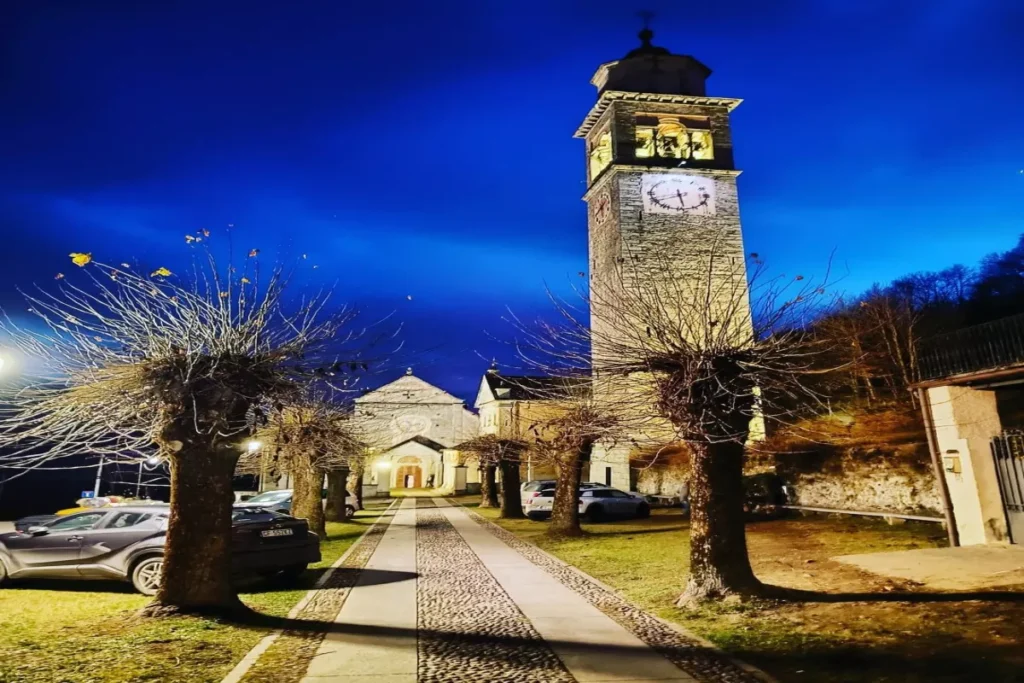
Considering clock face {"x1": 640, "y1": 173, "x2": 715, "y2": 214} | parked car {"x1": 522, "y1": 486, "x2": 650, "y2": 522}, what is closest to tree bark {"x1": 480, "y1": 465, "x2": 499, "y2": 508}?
parked car {"x1": 522, "y1": 486, "x2": 650, "y2": 522}

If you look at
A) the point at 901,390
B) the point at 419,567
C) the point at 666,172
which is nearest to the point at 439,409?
the point at 666,172

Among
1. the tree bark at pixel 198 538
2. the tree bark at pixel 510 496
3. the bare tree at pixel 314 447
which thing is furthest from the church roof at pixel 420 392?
the tree bark at pixel 198 538

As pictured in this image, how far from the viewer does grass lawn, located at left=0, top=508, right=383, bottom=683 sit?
5.27m

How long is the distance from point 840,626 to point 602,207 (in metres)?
32.5

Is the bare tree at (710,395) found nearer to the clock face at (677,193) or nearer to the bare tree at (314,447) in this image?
the bare tree at (314,447)

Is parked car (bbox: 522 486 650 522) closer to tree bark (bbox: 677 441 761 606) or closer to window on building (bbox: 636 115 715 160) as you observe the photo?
tree bark (bbox: 677 441 761 606)

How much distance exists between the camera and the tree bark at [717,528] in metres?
7.75

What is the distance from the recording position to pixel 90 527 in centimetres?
951

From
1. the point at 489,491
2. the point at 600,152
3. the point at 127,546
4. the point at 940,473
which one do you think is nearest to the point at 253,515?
the point at 127,546

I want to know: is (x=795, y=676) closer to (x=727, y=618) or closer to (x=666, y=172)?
(x=727, y=618)

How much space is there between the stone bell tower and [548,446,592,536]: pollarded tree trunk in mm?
15196

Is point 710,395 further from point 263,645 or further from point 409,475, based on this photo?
point 409,475

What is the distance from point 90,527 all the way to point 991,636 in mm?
11348

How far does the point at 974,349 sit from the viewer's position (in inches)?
463
